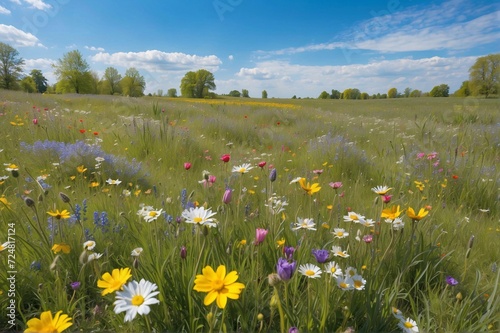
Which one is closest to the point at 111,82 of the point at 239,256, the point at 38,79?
the point at 38,79

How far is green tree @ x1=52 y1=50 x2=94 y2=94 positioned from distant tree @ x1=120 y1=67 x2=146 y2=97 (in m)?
9.52

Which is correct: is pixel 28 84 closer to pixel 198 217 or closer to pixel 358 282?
pixel 198 217

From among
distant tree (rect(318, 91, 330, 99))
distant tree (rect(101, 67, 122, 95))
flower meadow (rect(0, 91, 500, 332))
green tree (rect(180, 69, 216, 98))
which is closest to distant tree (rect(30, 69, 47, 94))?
distant tree (rect(101, 67, 122, 95))

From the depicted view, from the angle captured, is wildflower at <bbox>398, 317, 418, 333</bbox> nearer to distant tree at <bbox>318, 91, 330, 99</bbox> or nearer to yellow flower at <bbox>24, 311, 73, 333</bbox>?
yellow flower at <bbox>24, 311, 73, 333</bbox>

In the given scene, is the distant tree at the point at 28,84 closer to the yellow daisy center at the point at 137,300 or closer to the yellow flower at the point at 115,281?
the yellow flower at the point at 115,281

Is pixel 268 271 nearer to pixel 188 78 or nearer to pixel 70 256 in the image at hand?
pixel 70 256

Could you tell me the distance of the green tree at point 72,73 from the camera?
40.3 m

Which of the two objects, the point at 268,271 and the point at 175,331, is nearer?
the point at 175,331

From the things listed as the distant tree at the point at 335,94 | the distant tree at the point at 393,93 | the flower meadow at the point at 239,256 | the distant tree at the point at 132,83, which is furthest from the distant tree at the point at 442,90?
the flower meadow at the point at 239,256

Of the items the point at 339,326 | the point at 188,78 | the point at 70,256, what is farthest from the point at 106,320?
the point at 188,78

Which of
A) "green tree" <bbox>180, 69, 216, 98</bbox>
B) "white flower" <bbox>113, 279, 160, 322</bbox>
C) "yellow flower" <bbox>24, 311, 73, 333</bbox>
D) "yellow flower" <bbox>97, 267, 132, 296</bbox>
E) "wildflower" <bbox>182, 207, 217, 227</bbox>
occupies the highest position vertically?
"green tree" <bbox>180, 69, 216, 98</bbox>

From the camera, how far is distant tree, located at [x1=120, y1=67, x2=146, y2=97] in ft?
171

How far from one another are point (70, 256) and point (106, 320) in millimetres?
474

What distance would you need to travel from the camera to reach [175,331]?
1.07 m
